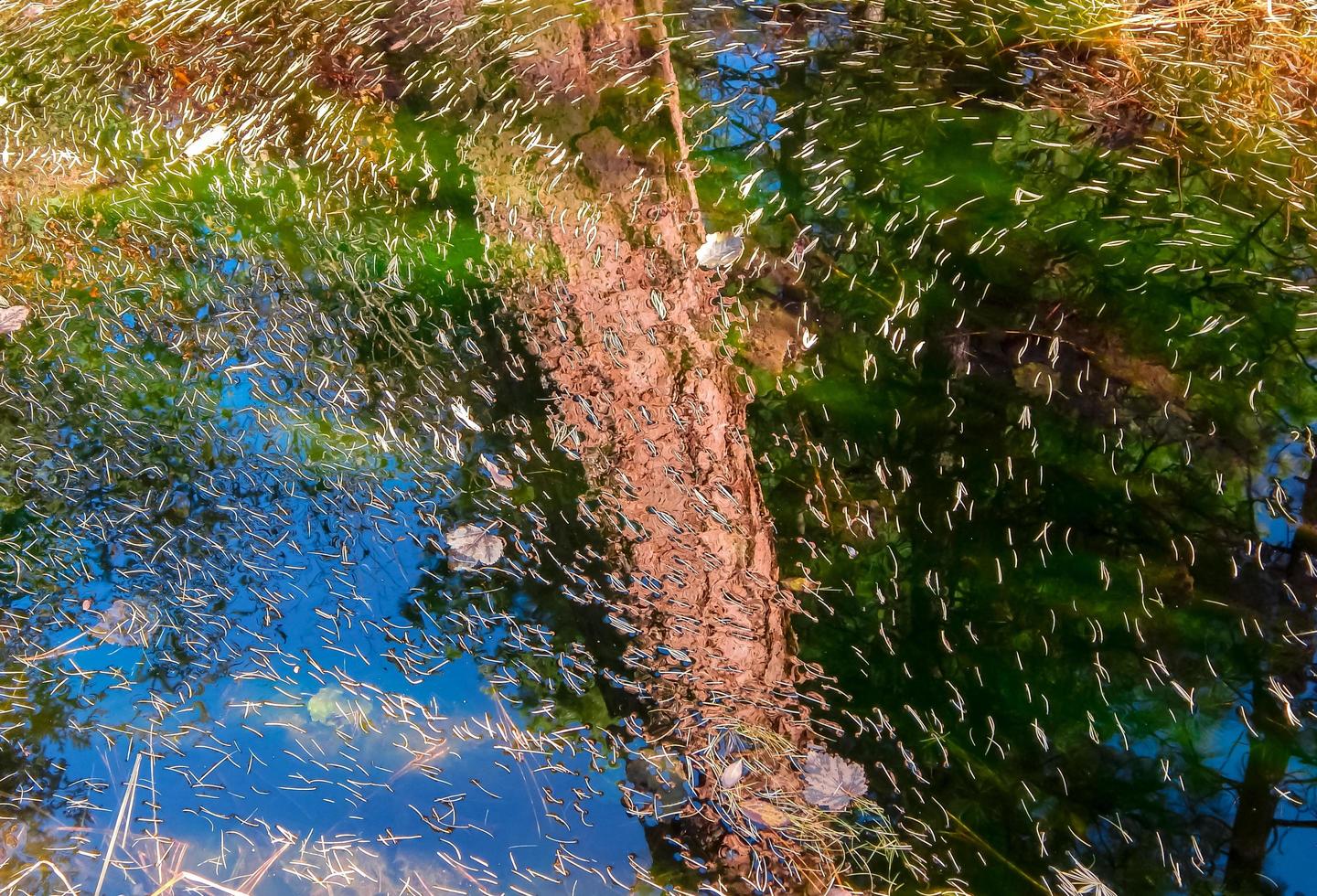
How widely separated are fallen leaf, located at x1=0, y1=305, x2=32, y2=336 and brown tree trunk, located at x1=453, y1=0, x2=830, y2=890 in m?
1.58

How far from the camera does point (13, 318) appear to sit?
2373 mm

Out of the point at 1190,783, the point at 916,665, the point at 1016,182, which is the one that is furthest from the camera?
the point at 1016,182

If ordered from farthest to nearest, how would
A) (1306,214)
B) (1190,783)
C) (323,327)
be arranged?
(323,327)
(1306,214)
(1190,783)

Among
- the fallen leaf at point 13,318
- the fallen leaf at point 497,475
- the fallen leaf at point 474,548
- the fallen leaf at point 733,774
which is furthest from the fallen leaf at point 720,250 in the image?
the fallen leaf at point 13,318

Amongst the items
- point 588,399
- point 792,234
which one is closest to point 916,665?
point 588,399

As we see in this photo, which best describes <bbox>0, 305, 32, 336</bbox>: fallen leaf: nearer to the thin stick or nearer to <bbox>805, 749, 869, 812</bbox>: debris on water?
the thin stick

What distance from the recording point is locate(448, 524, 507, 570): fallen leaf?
196cm

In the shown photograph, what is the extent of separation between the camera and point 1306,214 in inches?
74.9

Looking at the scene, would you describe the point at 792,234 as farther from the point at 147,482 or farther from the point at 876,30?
the point at 147,482

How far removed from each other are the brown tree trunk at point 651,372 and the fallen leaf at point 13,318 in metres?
1.58

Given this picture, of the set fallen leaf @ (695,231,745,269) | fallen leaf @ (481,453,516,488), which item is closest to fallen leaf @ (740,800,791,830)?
fallen leaf @ (481,453,516,488)

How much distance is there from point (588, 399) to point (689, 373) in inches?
11.7

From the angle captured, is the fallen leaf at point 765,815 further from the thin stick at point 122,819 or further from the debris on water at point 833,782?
the thin stick at point 122,819

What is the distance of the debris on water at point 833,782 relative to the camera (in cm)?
172
